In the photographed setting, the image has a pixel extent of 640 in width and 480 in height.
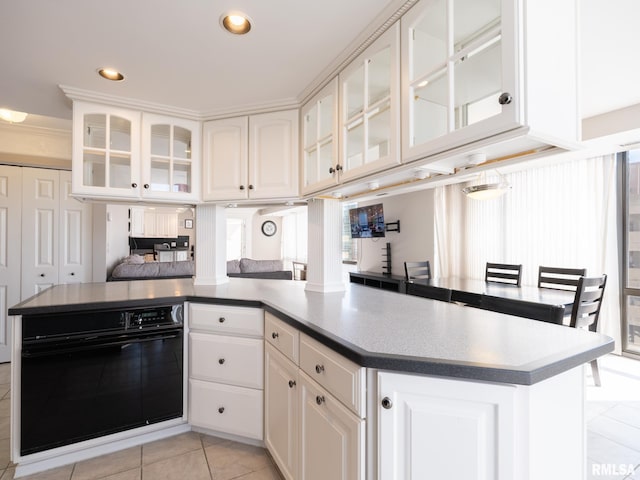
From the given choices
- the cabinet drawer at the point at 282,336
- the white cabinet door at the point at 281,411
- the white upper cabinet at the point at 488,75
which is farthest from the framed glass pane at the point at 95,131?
the white upper cabinet at the point at 488,75

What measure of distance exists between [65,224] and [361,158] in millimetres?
3489

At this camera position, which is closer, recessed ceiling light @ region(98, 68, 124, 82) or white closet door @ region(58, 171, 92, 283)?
recessed ceiling light @ region(98, 68, 124, 82)

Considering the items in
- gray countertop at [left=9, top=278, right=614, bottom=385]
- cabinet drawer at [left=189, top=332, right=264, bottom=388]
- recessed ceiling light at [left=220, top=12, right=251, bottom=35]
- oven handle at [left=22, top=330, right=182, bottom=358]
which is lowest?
cabinet drawer at [left=189, top=332, right=264, bottom=388]

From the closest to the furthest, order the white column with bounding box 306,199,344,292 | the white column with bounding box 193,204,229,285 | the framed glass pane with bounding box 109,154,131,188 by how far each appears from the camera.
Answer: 1. the framed glass pane with bounding box 109,154,131,188
2. the white column with bounding box 306,199,344,292
3. the white column with bounding box 193,204,229,285

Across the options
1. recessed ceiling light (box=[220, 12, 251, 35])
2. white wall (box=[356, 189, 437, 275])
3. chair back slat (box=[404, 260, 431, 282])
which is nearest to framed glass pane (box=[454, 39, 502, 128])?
recessed ceiling light (box=[220, 12, 251, 35])

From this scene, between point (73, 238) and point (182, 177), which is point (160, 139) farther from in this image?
point (73, 238)

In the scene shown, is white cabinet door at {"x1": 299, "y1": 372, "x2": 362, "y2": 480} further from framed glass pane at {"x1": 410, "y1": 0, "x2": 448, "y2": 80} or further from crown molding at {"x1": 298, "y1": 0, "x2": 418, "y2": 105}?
crown molding at {"x1": 298, "y1": 0, "x2": 418, "y2": 105}

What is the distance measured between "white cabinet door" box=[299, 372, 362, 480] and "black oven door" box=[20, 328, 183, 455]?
104 cm

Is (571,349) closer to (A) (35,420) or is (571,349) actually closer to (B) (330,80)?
(B) (330,80)

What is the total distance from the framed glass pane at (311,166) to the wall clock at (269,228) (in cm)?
784

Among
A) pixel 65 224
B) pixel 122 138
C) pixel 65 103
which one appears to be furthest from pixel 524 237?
pixel 65 224

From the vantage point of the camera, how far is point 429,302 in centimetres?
185

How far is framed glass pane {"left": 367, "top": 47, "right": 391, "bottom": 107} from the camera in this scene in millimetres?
1360

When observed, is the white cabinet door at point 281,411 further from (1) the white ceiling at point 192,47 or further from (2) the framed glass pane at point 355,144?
(1) the white ceiling at point 192,47
